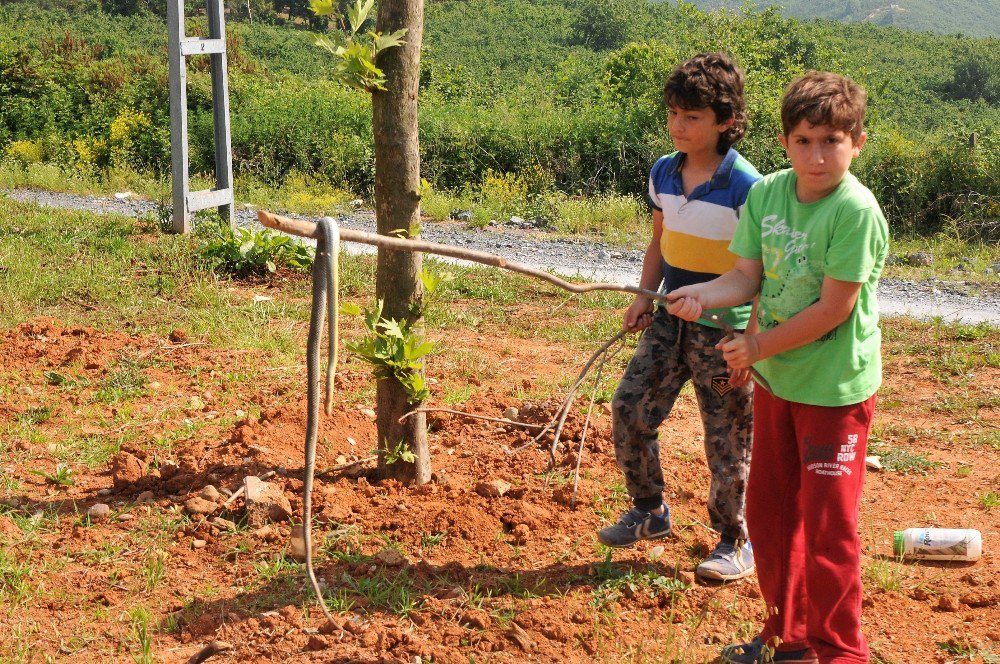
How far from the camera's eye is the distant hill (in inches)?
1865

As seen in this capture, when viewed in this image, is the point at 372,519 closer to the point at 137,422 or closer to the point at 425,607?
the point at 425,607

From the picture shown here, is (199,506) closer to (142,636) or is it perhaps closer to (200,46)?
(142,636)

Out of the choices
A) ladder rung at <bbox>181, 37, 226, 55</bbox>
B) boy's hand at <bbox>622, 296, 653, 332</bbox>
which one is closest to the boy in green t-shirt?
boy's hand at <bbox>622, 296, 653, 332</bbox>

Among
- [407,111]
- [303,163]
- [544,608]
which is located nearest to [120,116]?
[303,163]

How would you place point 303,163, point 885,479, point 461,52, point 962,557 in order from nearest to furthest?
point 962,557, point 885,479, point 303,163, point 461,52

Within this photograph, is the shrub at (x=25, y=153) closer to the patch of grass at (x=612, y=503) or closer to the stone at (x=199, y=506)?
the stone at (x=199, y=506)

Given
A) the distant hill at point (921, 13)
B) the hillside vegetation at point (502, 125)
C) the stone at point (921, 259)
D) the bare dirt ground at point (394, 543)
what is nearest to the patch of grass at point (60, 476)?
the bare dirt ground at point (394, 543)

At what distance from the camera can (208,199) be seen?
8148 mm

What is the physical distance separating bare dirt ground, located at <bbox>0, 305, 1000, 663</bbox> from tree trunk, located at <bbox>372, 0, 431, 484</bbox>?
0.70 meters

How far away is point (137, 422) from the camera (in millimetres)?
4574

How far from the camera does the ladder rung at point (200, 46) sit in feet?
26.1

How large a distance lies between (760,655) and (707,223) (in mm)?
1288

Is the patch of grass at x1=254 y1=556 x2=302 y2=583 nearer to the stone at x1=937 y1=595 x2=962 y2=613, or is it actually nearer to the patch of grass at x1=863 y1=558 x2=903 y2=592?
the patch of grass at x1=863 y1=558 x2=903 y2=592

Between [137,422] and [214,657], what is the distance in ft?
6.67
